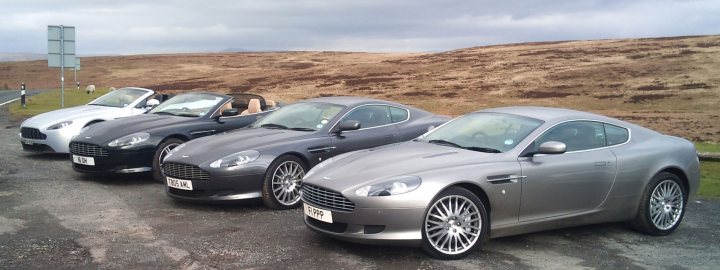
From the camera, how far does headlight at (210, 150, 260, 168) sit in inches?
314

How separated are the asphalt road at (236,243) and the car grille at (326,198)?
17.3 inches

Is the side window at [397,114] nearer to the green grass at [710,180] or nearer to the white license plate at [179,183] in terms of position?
the white license plate at [179,183]

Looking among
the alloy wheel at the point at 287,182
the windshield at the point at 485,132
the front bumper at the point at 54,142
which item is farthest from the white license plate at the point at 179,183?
the front bumper at the point at 54,142

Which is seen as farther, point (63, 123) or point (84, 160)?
point (63, 123)

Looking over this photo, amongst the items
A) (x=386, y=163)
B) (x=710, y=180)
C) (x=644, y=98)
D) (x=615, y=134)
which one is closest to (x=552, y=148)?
(x=615, y=134)

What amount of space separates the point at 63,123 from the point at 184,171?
549cm

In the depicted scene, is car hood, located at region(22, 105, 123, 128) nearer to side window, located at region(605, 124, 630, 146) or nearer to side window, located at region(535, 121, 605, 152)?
side window, located at region(535, 121, 605, 152)

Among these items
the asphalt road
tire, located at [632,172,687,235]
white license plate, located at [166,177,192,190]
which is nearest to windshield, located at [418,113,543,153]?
the asphalt road

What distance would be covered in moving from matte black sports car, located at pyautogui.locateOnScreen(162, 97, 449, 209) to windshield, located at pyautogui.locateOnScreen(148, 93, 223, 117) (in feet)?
5.43

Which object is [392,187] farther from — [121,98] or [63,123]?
[121,98]

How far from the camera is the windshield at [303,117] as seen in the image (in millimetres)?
9141

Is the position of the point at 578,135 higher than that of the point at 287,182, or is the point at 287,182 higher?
the point at 578,135

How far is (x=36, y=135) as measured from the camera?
40.8 feet

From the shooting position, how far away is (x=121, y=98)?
45.8 feet
